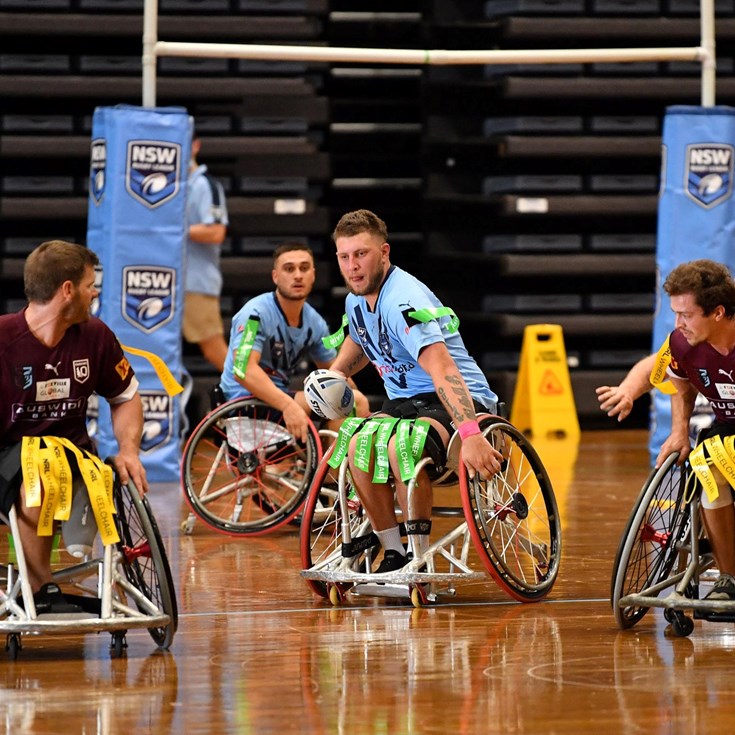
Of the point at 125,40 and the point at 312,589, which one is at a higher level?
Answer: the point at 125,40

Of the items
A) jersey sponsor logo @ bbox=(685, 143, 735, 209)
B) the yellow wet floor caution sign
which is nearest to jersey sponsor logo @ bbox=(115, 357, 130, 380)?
jersey sponsor logo @ bbox=(685, 143, 735, 209)

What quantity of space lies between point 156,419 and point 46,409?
13.0 feet

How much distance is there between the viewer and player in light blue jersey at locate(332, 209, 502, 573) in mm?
5203

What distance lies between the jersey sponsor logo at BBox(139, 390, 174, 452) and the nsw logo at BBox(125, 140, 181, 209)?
0.98 meters

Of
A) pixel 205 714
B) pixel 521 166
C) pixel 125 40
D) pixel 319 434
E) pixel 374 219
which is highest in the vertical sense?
pixel 125 40

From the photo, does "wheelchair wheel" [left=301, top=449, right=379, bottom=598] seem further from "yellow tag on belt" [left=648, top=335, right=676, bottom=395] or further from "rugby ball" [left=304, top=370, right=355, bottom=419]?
"yellow tag on belt" [left=648, top=335, right=676, bottom=395]

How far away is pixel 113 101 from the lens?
35.7 feet

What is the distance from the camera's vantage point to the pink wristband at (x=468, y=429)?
511 cm

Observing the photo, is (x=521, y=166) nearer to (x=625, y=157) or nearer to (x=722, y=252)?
(x=625, y=157)

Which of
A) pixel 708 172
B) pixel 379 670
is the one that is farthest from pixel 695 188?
pixel 379 670

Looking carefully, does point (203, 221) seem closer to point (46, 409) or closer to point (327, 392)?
point (327, 392)

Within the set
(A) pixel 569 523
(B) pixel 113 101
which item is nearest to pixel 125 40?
(B) pixel 113 101

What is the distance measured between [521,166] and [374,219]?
20.4ft

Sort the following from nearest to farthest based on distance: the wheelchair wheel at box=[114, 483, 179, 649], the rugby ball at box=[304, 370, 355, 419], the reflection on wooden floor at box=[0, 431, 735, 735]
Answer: the reflection on wooden floor at box=[0, 431, 735, 735]
the wheelchair wheel at box=[114, 483, 179, 649]
the rugby ball at box=[304, 370, 355, 419]
